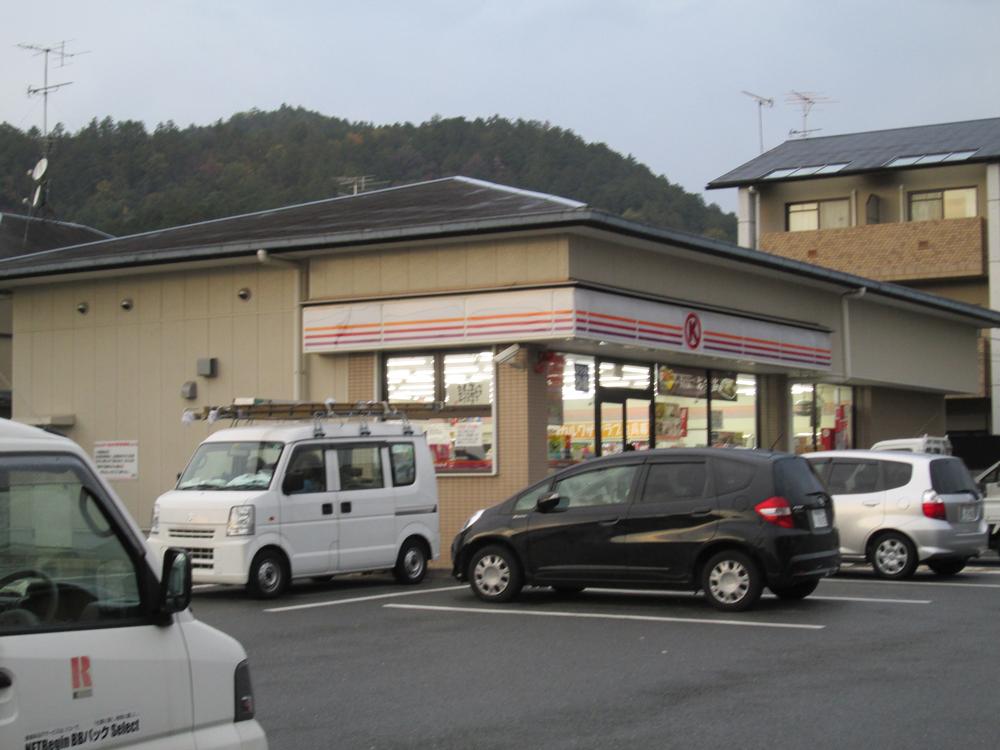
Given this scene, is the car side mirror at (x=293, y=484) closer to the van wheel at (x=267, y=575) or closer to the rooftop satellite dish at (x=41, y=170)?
the van wheel at (x=267, y=575)

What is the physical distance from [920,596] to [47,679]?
12401mm

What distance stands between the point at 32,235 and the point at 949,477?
98.1ft

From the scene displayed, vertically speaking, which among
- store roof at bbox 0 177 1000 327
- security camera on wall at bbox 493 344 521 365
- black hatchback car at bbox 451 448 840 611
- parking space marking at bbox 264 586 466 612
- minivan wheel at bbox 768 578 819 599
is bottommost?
parking space marking at bbox 264 586 466 612

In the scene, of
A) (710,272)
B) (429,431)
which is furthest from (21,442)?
(710,272)

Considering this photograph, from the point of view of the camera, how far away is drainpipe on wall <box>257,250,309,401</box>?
21.9m

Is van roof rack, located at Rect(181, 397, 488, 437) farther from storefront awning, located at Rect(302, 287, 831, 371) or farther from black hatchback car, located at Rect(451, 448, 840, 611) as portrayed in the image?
black hatchback car, located at Rect(451, 448, 840, 611)

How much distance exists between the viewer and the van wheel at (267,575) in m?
15.3

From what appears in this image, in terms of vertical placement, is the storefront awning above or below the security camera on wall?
above

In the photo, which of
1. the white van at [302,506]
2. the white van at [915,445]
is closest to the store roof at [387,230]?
the white van at [915,445]

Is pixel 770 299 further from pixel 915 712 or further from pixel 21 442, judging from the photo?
pixel 21 442

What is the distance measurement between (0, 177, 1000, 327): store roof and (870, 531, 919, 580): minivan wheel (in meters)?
5.94

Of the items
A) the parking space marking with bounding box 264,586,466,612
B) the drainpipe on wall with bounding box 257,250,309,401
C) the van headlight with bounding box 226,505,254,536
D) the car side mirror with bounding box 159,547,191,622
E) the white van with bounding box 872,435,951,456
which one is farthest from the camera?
the white van with bounding box 872,435,951,456

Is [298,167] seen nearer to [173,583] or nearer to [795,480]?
[795,480]

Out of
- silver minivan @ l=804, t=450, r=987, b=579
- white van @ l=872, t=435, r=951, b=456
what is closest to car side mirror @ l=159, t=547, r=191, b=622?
silver minivan @ l=804, t=450, r=987, b=579
